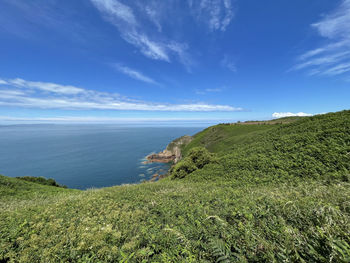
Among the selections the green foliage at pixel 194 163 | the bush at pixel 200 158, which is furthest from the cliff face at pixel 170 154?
the green foliage at pixel 194 163

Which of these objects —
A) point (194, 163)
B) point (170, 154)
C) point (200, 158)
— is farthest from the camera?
point (170, 154)

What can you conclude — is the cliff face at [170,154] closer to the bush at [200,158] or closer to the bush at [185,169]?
the bush at [200,158]

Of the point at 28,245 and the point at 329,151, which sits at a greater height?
the point at 329,151

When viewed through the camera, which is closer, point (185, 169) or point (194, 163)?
point (194, 163)

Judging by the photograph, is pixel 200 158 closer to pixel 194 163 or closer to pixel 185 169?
pixel 194 163

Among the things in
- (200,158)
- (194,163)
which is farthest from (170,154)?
(200,158)

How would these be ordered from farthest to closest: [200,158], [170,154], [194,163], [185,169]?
1. [170,154]
2. [185,169]
3. [194,163]
4. [200,158]

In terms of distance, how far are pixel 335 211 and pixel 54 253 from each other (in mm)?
7566

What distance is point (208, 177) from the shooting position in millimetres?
17641

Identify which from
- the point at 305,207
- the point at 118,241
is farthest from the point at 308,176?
the point at 118,241

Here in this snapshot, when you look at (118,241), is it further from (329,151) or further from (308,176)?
(329,151)

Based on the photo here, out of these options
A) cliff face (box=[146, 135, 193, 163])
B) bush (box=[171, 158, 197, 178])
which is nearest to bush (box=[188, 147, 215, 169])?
bush (box=[171, 158, 197, 178])

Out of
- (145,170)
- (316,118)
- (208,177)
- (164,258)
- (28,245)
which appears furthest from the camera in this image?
(145,170)

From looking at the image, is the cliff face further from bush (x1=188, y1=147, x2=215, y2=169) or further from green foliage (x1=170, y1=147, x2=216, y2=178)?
green foliage (x1=170, y1=147, x2=216, y2=178)
